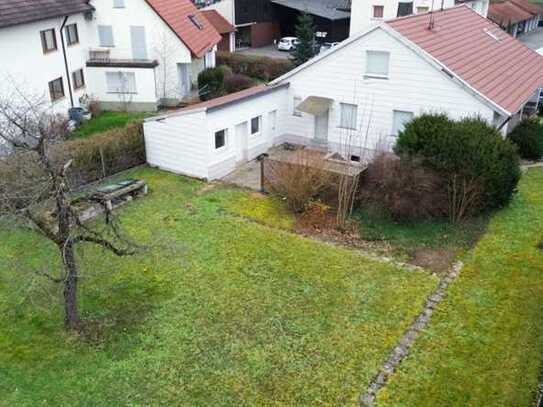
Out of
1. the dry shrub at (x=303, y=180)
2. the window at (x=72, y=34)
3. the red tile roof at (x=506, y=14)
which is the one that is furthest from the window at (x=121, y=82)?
the red tile roof at (x=506, y=14)

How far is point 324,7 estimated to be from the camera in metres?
50.2

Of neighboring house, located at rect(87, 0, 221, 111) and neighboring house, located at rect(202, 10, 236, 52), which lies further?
neighboring house, located at rect(202, 10, 236, 52)

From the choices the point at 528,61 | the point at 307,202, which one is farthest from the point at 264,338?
the point at 528,61

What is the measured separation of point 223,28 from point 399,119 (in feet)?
82.8

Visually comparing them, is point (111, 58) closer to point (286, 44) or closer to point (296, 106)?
point (296, 106)

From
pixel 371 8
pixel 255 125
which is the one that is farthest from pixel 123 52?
pixel 371 8

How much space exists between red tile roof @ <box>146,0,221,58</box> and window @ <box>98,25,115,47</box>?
10.1 feet

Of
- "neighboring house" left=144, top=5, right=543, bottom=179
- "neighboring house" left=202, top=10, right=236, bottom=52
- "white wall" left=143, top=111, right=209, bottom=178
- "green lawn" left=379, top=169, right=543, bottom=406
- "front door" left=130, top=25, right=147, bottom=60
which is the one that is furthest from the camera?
"neighboring house" left=202, top=10, right=236, bottom=52

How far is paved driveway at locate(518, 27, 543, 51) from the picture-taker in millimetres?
52531

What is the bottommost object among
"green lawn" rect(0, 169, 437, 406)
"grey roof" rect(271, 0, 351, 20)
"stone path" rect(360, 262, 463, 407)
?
"stone path" rect(360, 262, 463, 407)

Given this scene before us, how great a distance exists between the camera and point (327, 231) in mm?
17625

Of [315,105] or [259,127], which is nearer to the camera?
[315,105]

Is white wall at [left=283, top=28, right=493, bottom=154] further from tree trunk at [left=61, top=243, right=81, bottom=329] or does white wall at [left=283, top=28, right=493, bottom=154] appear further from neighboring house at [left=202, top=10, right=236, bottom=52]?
neighboring house at [left=202, top=10, right=236, bottom=52]

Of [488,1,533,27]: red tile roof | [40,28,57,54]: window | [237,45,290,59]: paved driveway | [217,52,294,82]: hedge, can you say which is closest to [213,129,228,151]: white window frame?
[40,28,57,54]: window
